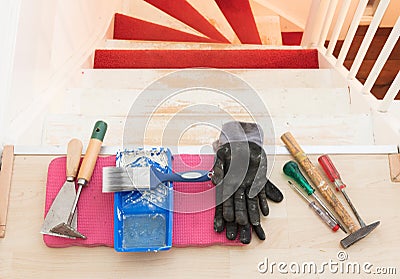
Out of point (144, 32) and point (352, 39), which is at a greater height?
point (144, 32)

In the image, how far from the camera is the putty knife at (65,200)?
1.26 metres

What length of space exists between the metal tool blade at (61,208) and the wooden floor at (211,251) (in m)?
0.05

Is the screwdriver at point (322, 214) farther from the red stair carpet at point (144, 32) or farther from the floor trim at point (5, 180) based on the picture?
the red stair carpet at point (144, 32)

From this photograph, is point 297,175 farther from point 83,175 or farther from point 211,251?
point 83,175

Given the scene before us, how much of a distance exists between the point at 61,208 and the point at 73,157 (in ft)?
0.47

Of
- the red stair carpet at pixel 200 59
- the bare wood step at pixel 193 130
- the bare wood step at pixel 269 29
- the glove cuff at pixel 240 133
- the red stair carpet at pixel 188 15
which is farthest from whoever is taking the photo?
the bare wood step at pixel 269 29

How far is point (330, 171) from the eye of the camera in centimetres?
134

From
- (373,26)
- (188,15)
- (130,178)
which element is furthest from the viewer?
(188,15)

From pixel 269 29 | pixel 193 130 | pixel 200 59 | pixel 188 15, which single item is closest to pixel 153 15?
pixel 188 15

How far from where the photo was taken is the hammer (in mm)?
1256

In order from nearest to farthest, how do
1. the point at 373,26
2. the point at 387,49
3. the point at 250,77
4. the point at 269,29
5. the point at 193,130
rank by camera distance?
1. the point at 387,49
2. the point at 373,26
3. the point at 193,130
4. the point at 250,77
5. the point at 269,29

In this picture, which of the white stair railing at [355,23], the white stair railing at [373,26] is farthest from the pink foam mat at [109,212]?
the white stair railing at [355,23]

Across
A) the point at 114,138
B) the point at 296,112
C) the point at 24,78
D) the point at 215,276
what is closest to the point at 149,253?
the point at 215,276

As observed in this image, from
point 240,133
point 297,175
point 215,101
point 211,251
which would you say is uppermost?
point 215,101
